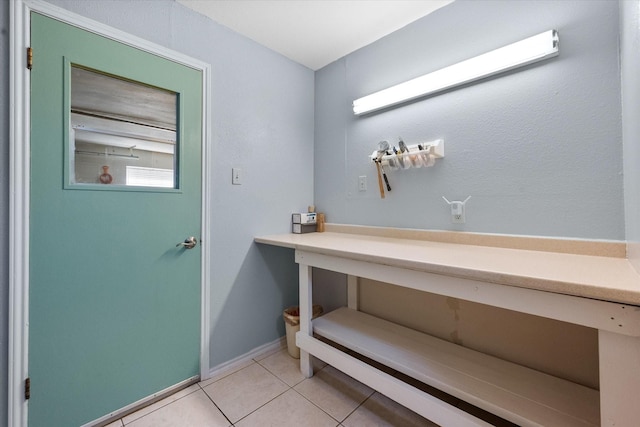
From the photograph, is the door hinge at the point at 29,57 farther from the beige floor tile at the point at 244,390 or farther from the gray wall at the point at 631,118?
the gray wall at the point at 631,118

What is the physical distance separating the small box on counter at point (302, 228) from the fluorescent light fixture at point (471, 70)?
3.29 feet

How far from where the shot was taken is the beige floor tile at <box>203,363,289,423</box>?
4.72ft

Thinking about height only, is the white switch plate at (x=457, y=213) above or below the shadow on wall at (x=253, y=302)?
above

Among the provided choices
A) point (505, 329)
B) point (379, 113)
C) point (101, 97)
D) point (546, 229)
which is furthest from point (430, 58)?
point (101, 97)

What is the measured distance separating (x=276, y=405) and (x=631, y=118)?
2013 mm

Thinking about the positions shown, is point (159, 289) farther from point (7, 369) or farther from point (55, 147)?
point (55, 147)

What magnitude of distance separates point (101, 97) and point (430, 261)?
5.81ft

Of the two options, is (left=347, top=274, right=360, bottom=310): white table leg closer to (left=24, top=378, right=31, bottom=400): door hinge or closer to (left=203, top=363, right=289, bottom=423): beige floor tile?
(left=203, top=363, right=289, bottom=423): beige floor tile

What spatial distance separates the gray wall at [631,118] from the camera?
32.7 inches

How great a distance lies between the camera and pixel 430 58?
168 centimetres

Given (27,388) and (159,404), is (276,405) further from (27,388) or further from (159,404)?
(27,388)

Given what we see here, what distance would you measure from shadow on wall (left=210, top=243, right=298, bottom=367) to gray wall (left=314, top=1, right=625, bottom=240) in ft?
2.58

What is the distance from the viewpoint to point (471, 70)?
4.77ft

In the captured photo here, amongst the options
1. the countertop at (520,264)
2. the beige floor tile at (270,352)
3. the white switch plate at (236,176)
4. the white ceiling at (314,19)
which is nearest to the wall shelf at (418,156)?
the countertop at (520,264)
